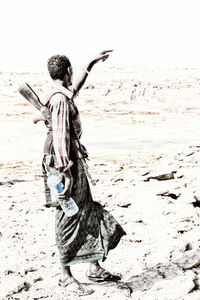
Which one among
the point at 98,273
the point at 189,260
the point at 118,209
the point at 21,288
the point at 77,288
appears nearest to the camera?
the point at 77,288

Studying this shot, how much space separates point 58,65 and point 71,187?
2.61 ft

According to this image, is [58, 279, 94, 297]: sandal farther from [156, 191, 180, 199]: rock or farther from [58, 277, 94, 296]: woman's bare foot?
[156, 191, 180, 199]: rock

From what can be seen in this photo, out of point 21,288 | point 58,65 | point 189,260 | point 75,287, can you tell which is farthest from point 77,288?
point 58,65

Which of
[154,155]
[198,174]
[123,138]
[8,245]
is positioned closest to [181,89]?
[123,138]

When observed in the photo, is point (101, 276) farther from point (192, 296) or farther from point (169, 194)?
point (169, 194)

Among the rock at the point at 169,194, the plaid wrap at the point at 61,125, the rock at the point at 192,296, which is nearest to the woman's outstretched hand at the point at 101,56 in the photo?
→ the plaid wrap at the point at 61,125

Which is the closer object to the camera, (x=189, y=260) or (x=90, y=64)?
(x=90, y=64)

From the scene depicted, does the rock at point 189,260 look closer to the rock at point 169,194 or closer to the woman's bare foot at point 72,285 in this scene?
the woman's bare foot at point 72,285

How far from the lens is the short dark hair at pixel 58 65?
2.83 metres

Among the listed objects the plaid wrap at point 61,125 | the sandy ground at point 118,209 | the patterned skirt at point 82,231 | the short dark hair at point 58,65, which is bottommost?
the sandy ground at point 118,209

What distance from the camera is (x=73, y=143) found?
2930mm

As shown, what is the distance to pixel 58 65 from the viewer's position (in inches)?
112

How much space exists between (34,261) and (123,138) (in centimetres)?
971

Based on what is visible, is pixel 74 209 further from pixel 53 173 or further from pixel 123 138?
pixel 123 138
